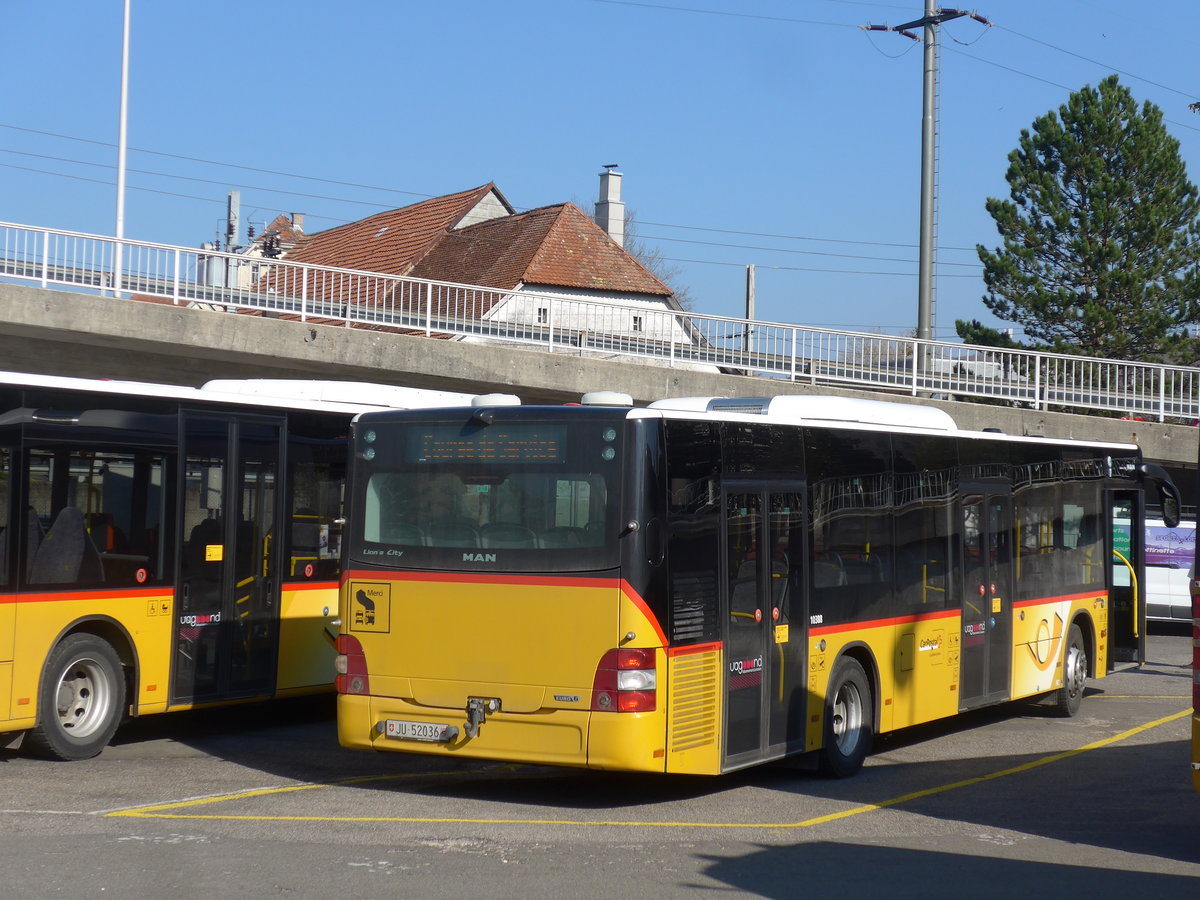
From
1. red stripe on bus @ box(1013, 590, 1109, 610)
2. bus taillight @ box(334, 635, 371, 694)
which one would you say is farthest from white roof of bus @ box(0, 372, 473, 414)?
red stripe on bus @ box(1013, 590, 1109, 610)

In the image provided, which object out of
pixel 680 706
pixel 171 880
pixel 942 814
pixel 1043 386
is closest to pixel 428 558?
pixel 680 706

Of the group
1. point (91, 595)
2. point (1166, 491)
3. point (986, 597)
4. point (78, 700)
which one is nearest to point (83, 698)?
point (78, 700)

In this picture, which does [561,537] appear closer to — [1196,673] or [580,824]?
[580,824]

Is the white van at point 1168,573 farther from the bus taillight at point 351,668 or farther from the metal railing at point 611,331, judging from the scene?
the bus taillight at point 351,668

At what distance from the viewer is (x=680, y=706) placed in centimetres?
930

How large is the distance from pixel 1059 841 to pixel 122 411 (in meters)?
7.42

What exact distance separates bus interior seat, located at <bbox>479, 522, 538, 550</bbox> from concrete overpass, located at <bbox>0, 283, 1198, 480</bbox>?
39.0ft

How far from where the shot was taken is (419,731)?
381 inches

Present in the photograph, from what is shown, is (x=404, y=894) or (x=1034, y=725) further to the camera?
(x=1034, y=725)

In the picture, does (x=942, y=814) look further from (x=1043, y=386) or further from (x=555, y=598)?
(x=1043, y=386)

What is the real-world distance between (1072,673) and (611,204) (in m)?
50.6

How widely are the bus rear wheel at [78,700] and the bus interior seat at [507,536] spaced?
353 cm

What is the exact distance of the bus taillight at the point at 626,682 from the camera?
9.07 m

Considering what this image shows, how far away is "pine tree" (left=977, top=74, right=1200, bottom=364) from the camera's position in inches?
1762
